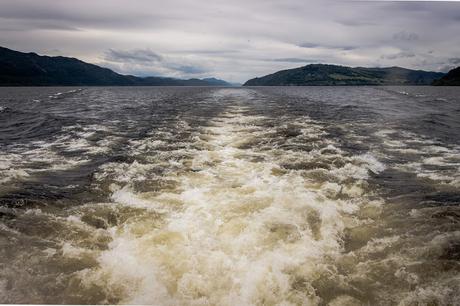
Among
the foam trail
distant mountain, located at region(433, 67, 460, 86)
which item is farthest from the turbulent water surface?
distant mountain, located at region(433, 67, 460, 86)

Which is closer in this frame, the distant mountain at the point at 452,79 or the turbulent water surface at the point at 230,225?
the turbulent water surface at the point at 230,225

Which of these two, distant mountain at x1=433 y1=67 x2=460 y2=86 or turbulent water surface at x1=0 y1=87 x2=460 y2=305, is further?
distant mountain at x1=433 y1=67 x2=460 y2=86

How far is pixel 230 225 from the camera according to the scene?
580 cm

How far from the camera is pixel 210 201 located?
6875mm

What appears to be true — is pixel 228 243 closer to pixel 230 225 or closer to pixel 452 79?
pixel 230 225

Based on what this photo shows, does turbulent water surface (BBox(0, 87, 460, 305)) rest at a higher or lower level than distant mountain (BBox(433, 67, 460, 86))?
lower

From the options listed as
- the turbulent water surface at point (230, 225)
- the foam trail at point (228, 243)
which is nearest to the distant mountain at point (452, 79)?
the turbulent water surface at point (230, 225)

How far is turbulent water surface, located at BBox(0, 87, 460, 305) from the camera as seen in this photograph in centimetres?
421

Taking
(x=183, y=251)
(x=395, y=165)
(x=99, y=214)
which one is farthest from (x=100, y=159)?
(x=395, y=165)

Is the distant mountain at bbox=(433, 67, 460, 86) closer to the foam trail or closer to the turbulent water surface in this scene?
the turbulent water surface

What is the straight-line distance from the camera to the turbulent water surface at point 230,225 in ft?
13.8

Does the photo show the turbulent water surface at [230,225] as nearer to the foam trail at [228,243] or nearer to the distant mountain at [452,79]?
the foam trail at [228,243]

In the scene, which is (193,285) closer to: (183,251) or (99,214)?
(183,251)

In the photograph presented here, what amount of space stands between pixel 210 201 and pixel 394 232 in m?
3.31
